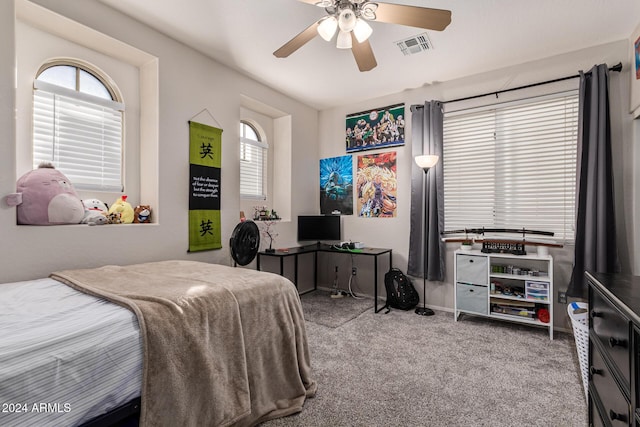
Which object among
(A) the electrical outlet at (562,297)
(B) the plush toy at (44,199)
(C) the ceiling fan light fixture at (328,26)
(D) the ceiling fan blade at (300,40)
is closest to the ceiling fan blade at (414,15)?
(C) the ceiling fan light fixture at (328,26)

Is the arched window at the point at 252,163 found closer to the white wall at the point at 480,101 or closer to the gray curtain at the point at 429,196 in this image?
the white wall at the point at 480,101

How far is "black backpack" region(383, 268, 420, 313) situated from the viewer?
3652mm

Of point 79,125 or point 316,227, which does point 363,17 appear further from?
point 316,227

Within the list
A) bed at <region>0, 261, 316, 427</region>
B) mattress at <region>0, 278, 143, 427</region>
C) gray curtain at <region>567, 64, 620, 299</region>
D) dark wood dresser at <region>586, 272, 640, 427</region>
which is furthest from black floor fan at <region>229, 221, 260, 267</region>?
gray curtain at <region>567, 64, 620, 299</region>

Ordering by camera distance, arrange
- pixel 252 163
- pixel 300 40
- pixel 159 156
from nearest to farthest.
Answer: pixel 300 40 → pixel 159 156 → pixel 252 163

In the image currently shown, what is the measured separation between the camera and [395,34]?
268cm

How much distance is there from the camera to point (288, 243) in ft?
13.9

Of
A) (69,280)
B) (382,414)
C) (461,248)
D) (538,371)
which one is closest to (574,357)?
(538,371)

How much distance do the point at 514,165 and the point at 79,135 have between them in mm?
4057

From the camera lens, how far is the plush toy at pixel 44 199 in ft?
6.51

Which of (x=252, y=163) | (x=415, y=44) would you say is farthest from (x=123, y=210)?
(x=415, y=44)

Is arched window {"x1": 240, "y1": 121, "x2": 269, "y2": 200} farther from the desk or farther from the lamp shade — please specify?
the lamp shade

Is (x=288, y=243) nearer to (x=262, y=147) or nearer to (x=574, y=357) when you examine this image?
(x=262, y=147)

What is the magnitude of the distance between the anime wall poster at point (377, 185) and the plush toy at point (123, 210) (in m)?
2.76
